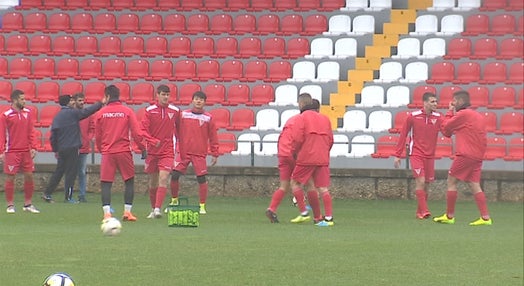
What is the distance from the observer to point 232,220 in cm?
1773

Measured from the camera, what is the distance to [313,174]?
17062mm

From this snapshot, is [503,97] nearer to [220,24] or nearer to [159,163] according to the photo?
[220,24]

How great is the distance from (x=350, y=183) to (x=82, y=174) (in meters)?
5.74

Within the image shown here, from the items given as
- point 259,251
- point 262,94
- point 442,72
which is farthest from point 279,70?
point 259,251

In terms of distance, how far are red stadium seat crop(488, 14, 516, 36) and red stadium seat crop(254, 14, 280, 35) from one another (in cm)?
590

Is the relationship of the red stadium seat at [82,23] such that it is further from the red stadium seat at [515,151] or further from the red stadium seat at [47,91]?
the red stadium seat at [515,151]

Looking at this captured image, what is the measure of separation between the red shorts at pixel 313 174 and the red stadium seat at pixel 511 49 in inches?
500

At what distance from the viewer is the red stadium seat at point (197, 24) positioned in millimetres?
30297

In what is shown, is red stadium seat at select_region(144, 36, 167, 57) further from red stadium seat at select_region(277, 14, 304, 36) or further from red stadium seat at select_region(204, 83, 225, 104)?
red stadium seat at select_region(277, 14, 304, 36)

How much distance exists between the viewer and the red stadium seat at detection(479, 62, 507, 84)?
2758 cm

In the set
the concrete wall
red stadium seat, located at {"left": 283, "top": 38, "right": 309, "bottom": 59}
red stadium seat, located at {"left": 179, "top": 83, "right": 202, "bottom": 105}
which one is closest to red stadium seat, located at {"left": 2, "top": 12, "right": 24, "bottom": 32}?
red stadium seat, located at {"left": 179, "top": 83, "right": 202, "bottom": 105}

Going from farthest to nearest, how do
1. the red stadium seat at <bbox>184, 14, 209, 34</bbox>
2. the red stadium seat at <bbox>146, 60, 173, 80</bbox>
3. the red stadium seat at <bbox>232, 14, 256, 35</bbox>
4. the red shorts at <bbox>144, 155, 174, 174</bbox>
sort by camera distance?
the red stadium seat at <bbox>184, 14, 209, 34</bbox> < the red stadium seat at <bbox>232, 14, 256, 35</bbox> < the red stadium seat at <bbox>146, 60, 173, 80</bbox> < the red shorts at <bbox>144, 155, 174, 174</bbox>

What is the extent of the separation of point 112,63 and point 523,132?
11.0 metres

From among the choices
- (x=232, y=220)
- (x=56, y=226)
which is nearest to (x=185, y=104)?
(x=232, y=220)
